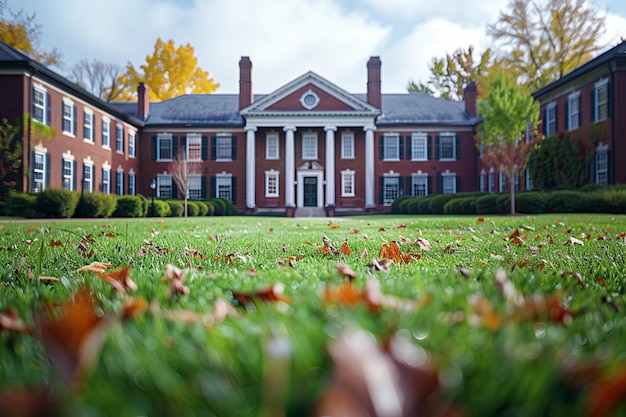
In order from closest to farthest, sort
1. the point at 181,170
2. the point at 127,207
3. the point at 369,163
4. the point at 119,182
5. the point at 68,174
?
the point at 127,207, the point at 68,174, the point at 181,170, the point at 119,182, the point at 369,163

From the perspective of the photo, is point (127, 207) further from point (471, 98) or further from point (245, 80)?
point (471, 98)

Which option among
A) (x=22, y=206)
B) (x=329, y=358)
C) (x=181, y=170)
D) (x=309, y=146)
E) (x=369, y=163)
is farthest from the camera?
(x=309, y=146)

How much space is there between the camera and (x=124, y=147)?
29391mm

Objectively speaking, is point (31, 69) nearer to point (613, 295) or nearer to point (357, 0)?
point (357, 0)

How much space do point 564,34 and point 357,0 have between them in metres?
31.3

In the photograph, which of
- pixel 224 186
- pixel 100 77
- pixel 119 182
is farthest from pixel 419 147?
pixel 100 77

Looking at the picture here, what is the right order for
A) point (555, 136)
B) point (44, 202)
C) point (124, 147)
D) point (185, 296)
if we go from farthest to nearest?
point (124, 147) < point (555, 136) < point (44, 202) < point (185, 296)

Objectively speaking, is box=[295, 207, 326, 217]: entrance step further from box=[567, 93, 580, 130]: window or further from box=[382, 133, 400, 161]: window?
box=[567, 93, 580, 130]: window

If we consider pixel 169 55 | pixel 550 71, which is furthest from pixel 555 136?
pixel 169 55

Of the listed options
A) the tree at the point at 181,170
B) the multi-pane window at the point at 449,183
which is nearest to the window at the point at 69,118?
the tree at the point at 181,170

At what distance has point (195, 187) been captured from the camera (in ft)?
106

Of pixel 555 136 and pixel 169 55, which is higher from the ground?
pixel 169 55

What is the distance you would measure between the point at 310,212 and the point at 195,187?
8305mm

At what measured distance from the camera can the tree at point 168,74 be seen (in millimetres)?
37219
